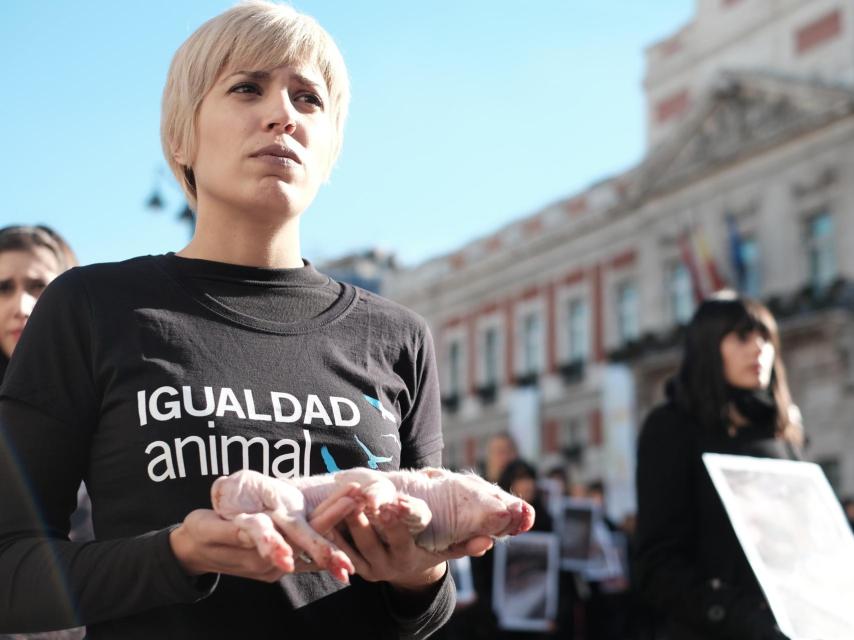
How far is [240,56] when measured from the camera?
5.99ft

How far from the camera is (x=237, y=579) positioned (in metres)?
1.67

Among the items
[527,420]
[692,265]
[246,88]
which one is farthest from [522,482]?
[527,420]

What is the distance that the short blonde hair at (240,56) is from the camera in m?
1.83

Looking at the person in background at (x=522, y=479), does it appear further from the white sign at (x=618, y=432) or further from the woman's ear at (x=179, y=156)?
the white sign at (x=618, y=432)

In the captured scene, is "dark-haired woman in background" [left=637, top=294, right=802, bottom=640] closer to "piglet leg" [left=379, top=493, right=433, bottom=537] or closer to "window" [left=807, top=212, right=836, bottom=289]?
"piglet leg" [left=379, top=493, right=433, bottom=537]

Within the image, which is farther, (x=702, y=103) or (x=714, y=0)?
(x=714, y=0)

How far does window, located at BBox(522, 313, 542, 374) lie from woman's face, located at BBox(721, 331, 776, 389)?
106ft

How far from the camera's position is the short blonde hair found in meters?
1.83

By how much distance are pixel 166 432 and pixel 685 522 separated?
2222 millimetres

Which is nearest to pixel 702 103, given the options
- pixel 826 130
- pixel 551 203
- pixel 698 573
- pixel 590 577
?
pixel 826 130

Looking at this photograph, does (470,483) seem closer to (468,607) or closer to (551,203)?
(468,607)

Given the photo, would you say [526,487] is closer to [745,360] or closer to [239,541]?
[745,360]

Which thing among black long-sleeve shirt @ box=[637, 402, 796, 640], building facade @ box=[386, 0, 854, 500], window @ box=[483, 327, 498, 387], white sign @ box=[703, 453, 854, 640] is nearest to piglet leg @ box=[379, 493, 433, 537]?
white sign @ box=[703, 453, 854, 640]

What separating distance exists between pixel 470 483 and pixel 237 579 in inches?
14.7
